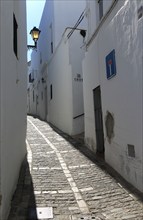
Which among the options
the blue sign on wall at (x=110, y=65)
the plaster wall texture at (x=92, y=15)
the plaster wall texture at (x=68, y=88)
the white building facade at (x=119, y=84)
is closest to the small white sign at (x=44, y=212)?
the white building facade at (x=119, y=84)

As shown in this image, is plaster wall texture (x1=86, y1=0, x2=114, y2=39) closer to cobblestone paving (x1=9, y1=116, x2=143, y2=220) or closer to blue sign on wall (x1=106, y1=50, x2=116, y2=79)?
blue sign on wall (x1=106, y1=50, x2=116, y2=79)

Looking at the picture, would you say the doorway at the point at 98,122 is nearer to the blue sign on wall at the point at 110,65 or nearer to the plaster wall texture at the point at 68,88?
the blue sign on wall at the point at 110,65

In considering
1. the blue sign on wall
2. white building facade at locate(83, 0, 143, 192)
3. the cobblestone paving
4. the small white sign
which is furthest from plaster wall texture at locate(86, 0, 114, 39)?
the small white sign

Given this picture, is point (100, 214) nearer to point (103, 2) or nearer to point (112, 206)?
point (112, 206)

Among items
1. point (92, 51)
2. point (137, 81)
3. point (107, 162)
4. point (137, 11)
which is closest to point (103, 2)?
point (92, 51)

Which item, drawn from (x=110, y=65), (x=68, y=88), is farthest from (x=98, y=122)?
(x=68, y=88)

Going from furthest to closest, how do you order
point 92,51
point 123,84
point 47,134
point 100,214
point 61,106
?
point 61,106, point 47,134, point 92,51, point 123,84, point 100,214

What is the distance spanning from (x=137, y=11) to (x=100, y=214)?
4284 mm

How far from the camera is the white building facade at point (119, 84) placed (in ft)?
21.7

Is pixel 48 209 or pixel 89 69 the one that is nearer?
pixel 48 209

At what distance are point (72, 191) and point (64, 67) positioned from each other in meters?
9.56

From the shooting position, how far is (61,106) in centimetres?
1633

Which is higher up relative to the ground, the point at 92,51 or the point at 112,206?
the point at 92,51

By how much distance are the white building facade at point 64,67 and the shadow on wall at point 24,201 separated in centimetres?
666
